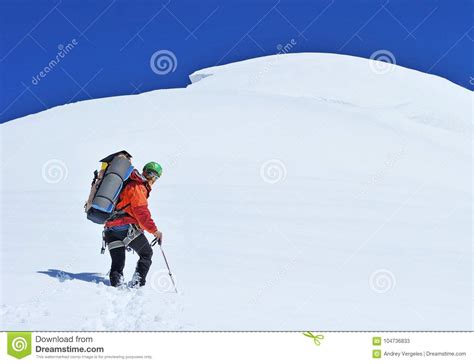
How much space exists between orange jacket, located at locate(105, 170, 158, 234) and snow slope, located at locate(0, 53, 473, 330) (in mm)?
832

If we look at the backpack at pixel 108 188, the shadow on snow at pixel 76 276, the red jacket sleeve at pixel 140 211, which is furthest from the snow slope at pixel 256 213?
the backpack at pixel 108 188

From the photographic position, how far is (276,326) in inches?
243

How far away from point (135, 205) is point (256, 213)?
539cm

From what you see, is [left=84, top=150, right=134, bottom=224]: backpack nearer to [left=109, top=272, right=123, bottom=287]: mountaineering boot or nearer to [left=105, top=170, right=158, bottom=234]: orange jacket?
[left=105, top=170, right=158, bottom=234]: orange jacket

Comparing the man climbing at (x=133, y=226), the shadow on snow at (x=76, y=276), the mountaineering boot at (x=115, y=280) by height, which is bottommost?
the mountaineering boot at (x=115, y=280)

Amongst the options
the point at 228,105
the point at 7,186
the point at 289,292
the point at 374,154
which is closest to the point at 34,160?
the point at 7,186

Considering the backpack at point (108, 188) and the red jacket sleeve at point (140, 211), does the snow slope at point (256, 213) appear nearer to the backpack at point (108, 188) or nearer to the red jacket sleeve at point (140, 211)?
the red jacket sleeve at point (140, 211)

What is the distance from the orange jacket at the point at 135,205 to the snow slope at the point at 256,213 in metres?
0.83

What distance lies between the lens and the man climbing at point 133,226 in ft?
23.0

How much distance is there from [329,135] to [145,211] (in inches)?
493

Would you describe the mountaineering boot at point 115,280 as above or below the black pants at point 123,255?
below

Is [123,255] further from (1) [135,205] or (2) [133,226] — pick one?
(1) [135,205]

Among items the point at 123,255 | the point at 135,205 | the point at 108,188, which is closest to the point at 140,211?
the point at 135,205
